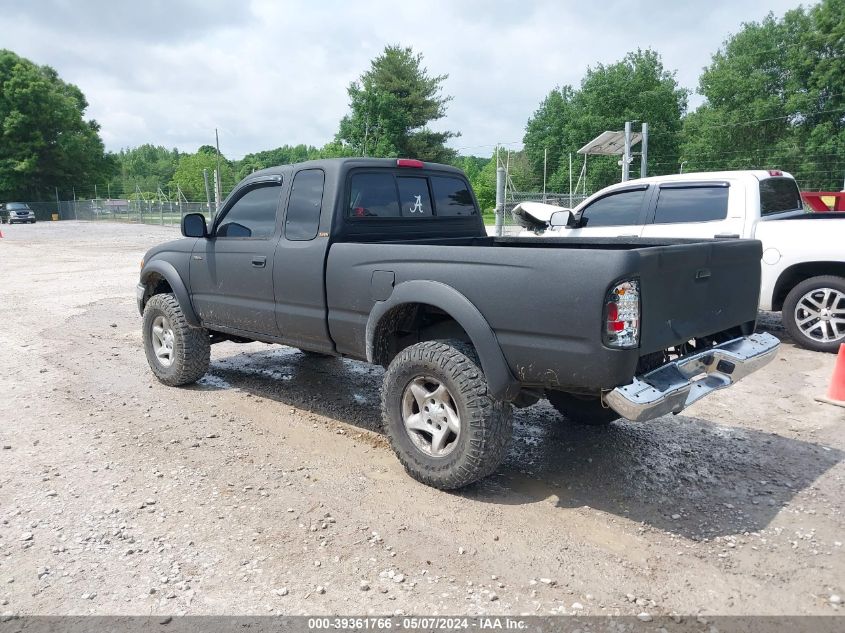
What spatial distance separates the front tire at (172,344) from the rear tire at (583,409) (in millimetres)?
3170

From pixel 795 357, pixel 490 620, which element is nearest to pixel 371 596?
pixel 490 620

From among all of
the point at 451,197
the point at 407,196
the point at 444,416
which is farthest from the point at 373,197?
the point at 444,416

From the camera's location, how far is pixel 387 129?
48.9 metres

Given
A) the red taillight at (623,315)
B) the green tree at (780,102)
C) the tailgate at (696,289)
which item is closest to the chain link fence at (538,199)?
the tailgate at (696,289)

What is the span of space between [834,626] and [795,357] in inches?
193

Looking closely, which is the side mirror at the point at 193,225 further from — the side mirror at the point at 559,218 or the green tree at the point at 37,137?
the green tree at the point at 37,137

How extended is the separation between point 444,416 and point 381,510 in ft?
2.07

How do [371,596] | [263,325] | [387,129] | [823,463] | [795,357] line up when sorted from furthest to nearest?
[387,129] → [795,357] → [263,325] → [823,463] → [371,596]

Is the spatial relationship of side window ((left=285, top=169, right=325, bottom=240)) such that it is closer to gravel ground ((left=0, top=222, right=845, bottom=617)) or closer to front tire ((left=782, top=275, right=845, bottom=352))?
gravel ground ((left=0, top=222, right=845, bottom=617))

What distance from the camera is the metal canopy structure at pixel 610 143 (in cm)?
1468

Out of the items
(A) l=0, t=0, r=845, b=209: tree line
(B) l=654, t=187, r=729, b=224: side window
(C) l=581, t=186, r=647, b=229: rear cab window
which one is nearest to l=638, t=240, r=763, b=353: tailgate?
(B) l=654, t=187, r=729, b=224: side window

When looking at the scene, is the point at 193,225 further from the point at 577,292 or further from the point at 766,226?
the point at 766,226

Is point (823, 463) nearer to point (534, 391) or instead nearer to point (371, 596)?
point (534, 391)

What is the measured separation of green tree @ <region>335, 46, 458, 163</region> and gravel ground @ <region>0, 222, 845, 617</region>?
44.9 meters
